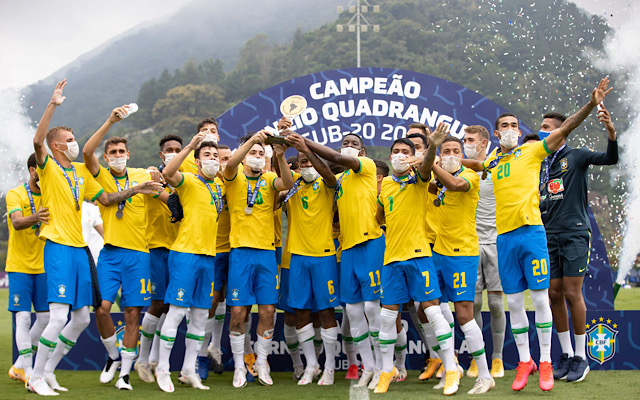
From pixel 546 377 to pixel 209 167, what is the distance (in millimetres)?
3777

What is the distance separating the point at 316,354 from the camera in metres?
7.92

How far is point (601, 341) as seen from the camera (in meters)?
7.92

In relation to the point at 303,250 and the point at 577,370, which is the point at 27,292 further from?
the point at 577,370

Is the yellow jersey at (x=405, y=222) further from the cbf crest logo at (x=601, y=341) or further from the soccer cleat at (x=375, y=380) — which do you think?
the cbf crest logo at (x=601, y=341)

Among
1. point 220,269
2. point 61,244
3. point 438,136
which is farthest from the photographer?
point 220,269

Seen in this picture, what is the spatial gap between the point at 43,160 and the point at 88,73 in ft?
484

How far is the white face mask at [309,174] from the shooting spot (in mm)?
7215

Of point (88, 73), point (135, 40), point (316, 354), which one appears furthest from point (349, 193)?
point (135, 40)

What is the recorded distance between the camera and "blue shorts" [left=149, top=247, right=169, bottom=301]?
24.5 ft

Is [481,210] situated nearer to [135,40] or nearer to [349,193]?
[349,193]

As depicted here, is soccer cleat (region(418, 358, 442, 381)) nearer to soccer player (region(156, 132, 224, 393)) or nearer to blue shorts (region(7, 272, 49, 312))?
soccer player (region(156, 132, 224, 393))

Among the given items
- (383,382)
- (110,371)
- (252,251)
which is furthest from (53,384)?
(383,382)

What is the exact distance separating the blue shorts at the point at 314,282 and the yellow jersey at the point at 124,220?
1.60 m

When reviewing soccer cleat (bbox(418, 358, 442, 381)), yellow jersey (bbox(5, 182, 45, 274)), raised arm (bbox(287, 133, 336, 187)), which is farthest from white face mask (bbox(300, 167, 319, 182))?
yellow jersey (bbox(5, 182, 45, 274))
